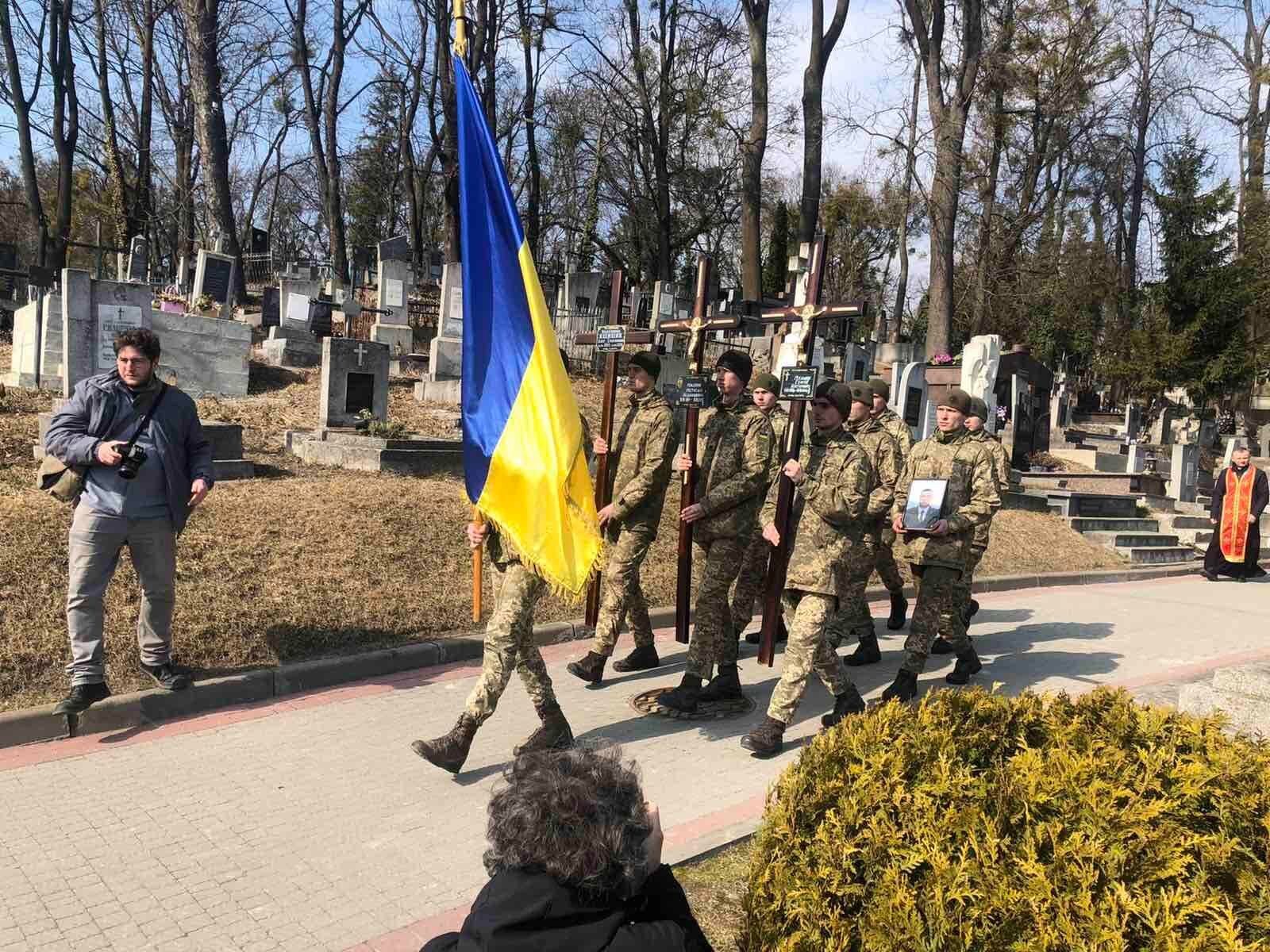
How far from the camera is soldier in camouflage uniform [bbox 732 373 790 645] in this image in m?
6.12

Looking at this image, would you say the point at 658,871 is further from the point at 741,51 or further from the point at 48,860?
the point at 741,51

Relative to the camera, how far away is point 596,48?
3052 centimetres

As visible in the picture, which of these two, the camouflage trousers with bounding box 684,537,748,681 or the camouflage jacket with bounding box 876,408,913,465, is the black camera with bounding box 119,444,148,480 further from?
the camouflage jacket with bounding box 876,408,913,465

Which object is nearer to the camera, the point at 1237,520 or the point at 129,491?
the point at 129,491

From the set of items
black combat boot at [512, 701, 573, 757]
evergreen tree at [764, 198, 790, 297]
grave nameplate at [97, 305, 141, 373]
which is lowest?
black combat boot at [512, 701, 573, 757]

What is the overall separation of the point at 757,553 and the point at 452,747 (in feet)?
9.11

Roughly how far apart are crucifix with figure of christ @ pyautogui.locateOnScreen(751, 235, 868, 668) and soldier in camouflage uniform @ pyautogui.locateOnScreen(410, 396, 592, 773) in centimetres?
166

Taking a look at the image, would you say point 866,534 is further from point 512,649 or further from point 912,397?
point 912,397

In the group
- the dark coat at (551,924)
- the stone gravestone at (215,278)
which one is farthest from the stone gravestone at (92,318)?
the dark coat at (551,924)

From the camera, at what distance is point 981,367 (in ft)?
61.2

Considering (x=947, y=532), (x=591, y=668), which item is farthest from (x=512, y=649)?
(x=947, y=532)

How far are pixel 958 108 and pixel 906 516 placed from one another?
52.9 ft

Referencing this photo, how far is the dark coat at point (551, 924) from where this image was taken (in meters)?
1.79

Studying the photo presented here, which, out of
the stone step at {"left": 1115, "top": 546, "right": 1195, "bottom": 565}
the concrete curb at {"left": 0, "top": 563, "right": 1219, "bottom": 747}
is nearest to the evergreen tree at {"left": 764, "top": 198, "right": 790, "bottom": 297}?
the stone step at {"left": 1115, "top": 546, "right": 1195, "bottom": 565}
